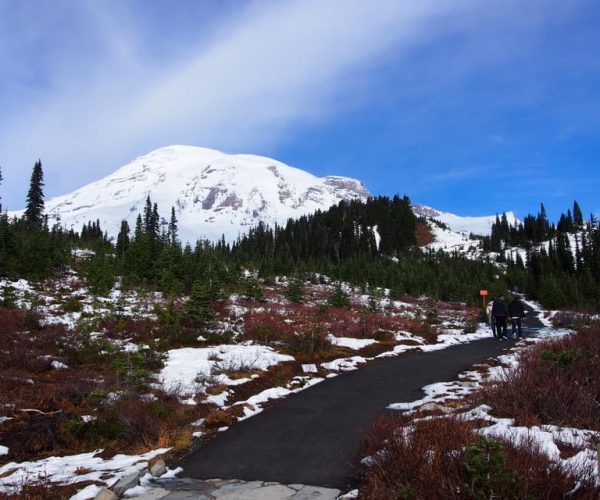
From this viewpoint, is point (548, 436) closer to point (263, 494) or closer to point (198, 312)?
point (263, 494)

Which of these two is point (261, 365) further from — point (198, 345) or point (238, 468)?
point (238, 468)

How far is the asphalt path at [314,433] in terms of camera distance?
6198 mm

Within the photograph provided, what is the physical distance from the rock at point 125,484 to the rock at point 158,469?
339mm

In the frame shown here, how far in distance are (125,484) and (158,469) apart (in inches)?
28.9

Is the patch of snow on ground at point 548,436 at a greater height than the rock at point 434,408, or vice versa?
the patch of snow on ground at point 548,436

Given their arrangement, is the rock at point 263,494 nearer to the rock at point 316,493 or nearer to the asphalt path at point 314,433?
the rock at point 316,493

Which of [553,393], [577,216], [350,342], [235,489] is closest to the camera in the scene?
[235,489]

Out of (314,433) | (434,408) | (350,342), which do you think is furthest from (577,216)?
(314,433)

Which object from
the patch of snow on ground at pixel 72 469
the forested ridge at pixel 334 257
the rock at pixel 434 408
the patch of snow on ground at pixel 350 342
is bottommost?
the patch of snow on ground at pixel 72 469

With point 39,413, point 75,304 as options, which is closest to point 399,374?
point 39,413

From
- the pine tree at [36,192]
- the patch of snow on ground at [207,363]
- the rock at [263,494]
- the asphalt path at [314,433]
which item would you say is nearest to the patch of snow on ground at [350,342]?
the patch of snow on ground at [207,363]

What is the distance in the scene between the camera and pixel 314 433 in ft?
25.5

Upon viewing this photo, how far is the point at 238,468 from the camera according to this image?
646 cm

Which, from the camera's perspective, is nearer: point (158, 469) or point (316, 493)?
point (316, 493)
